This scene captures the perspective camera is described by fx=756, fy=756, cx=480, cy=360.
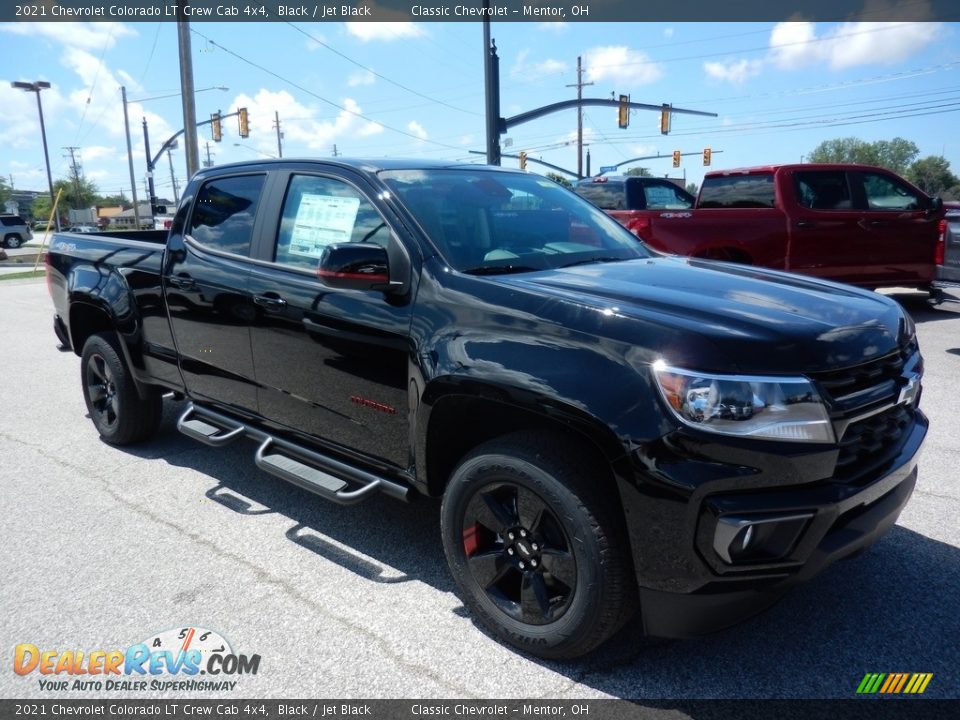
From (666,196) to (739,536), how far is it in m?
12.6

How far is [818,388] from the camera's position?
230 centimetres

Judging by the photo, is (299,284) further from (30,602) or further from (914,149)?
(914,149)

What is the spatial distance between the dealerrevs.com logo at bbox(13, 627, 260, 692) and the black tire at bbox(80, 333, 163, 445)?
7.59 ft

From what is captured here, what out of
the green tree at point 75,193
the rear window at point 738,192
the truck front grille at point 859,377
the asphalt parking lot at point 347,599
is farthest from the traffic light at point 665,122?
the green tree at point 75,193

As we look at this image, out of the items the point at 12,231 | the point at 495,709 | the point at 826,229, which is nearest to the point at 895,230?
the point at 826,229

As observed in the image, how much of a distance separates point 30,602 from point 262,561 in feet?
3.11

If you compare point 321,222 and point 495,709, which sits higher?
point 321,222

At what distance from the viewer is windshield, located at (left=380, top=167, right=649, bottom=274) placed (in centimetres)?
319

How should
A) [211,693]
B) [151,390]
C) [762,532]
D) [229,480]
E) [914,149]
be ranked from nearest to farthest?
1. [762,532]
2. [211,693]
3. [229,480]
4. [151,390]
5. [914,149]

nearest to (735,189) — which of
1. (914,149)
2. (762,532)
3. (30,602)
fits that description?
(762,532)

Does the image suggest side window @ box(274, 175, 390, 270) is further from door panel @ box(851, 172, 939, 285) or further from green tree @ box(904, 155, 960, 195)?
green tree @ box(904, 155, 960, 195)

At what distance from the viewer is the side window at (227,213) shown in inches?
156

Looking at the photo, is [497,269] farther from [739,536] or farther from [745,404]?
[739,536]

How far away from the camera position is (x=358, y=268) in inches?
120
